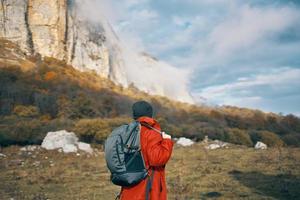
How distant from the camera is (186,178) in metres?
12.4

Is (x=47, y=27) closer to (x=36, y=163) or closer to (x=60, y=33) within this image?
(x=60, y=33)

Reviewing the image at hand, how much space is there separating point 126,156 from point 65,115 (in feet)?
110

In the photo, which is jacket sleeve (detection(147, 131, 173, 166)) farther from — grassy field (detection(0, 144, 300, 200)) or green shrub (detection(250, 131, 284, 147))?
green shrub (detection(250, 131, 284, 147))

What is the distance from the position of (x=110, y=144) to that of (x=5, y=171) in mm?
12284

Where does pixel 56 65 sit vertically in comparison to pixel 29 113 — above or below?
above

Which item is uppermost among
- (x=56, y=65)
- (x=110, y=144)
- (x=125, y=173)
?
(x=56, y=65)

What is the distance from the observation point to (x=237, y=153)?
62.3 ft

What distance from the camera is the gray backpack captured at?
4.17m

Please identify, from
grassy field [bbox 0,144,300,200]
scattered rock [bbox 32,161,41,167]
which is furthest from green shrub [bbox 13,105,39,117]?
scattered rock [bbox 32,161,41,167]

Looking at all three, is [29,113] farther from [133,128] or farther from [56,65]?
[133,128]

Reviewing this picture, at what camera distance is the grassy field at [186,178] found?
10055mm

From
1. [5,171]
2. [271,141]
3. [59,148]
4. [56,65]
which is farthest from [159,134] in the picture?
[56,65]

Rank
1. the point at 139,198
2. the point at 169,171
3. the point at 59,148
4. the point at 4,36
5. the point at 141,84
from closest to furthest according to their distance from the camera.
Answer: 1. the point at 139,198
2. the point at 169,171
3. the point at 59,148
4. the point at 4,36
5. the point at 141,84

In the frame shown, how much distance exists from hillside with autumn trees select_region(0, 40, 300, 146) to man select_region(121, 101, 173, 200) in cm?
2166
